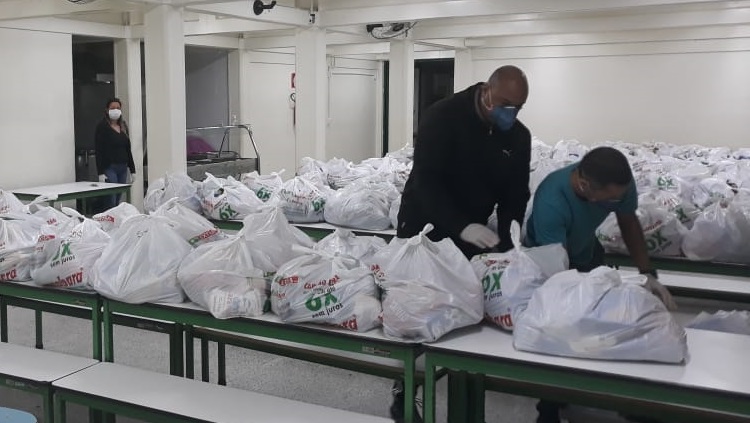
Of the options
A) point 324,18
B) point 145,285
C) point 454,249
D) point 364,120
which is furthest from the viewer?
point 364,120

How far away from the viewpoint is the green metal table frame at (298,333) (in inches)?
88.3

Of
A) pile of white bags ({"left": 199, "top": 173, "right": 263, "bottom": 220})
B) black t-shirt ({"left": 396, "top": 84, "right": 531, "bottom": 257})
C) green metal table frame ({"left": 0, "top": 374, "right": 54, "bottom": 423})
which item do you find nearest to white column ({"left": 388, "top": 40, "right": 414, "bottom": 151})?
pile of white bags ({"left": 199, "top": 173, "right": 263, "bottom": 220})

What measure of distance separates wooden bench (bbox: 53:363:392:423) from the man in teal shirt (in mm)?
882

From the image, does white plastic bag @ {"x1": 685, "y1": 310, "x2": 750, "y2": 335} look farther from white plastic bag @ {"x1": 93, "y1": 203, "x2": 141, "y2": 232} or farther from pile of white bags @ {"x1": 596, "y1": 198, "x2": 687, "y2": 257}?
white plastic bag @ {"x1": 93, "y1": 203, "x2": 141, "y2": 232}

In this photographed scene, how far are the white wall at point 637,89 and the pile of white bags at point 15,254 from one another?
10020 mm

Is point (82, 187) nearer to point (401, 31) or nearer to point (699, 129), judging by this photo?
point (401, 31)

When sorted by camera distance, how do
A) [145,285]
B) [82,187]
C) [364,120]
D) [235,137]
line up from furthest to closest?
[364,120] → [235,137] → [82,187] → [145,285]

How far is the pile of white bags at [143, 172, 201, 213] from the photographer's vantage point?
5258 millimetres

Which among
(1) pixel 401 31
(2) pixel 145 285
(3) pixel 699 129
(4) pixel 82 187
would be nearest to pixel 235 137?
(1) pixel 401 31

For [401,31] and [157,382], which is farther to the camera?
[401,31]

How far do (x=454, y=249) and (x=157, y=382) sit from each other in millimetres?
1175

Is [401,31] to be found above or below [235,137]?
above

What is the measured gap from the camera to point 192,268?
2.58m

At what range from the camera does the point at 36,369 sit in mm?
2746
